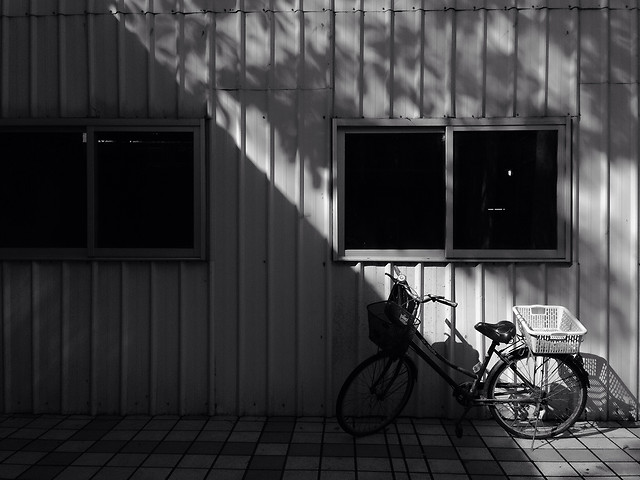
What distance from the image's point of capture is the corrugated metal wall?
5770mm

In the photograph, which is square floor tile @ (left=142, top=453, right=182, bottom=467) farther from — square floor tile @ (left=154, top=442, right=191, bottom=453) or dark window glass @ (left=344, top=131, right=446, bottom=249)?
dark window glass @ (left=344, top=131, right=446, bottom=249)

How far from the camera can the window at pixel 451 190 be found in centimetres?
580

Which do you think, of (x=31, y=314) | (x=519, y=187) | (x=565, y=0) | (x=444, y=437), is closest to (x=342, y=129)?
(x=519, y=187)

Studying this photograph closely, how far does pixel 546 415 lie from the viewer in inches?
224

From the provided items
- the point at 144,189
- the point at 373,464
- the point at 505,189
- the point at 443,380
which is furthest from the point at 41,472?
the point at 505,189

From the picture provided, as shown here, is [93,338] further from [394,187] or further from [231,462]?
[394,187]

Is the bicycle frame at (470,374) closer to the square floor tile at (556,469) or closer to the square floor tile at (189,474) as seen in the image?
the square floor tile at (556,469)

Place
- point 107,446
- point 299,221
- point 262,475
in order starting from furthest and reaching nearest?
point 299,221 → point 107,446 → point 262,475

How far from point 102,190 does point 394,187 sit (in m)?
2.64

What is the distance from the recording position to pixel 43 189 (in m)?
6.09

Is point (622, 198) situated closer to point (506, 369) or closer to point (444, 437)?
point (506, 369)

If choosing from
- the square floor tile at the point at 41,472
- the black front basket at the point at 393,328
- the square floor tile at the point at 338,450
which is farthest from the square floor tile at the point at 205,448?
the black front basket at the point at 393,328

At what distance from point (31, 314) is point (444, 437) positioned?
3.78 meters

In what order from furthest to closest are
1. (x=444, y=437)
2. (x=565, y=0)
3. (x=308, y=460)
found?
(x=565, y=0) < (x=444, y=437) < (x=308, y=460)
